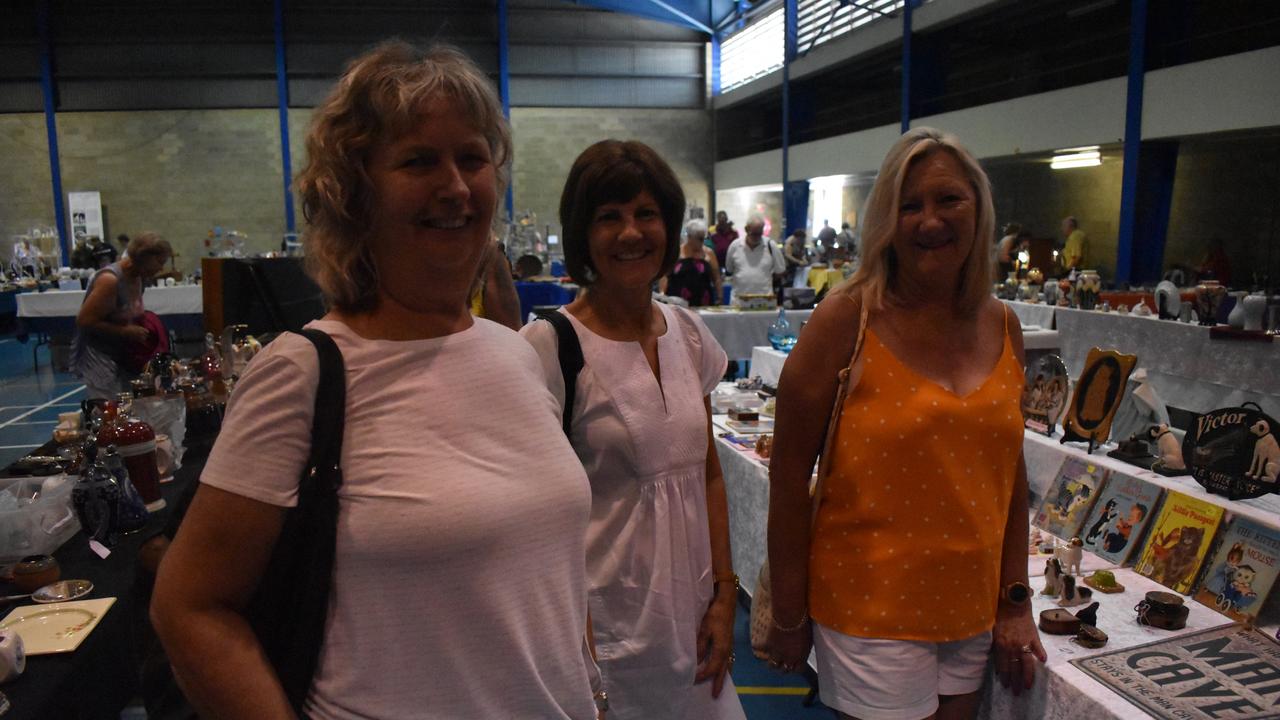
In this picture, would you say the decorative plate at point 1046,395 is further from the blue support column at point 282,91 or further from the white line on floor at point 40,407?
the blue support column at point 282,91

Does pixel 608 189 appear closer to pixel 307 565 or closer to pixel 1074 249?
pixel 307 565

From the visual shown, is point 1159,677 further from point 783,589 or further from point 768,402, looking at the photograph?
point 768,402

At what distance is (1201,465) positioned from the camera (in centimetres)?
196

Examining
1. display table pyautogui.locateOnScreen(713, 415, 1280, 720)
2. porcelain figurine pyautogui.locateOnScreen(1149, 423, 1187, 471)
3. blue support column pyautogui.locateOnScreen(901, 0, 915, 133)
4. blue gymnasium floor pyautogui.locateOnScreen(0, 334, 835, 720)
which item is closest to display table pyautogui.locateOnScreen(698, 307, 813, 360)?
blue gymnasium floor pyautogui.locateOnScreen(0, 334, 835, 720)

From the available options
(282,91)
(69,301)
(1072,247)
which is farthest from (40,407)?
(1072,247)

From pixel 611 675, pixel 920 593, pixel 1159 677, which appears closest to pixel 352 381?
pixel 611 675

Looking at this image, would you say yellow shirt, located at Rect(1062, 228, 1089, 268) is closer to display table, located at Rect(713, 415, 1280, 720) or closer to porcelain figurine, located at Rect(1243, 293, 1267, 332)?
porcelain figurine, located at Rect(1243, 293, 1267, 332)

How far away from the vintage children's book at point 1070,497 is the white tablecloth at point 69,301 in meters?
10.1

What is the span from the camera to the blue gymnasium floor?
2.92 metres

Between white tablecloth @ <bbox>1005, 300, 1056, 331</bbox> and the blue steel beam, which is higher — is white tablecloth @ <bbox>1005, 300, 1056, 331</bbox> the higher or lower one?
the lower one

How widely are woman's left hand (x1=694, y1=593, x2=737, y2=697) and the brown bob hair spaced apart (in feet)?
2.19

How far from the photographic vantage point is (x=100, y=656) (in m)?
1.72

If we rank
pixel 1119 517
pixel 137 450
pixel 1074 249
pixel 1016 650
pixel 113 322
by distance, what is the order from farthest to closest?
pixel 1074 249 < pixel 113 322 < pixel 137 450 < pixel 1119 517 < pixel 1016 650

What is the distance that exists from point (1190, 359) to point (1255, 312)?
1.55ft
